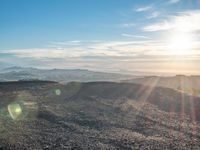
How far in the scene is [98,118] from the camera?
28203 millimetres

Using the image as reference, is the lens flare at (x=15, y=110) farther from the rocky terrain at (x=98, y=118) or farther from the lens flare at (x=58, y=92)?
the lens flare at (x=58, y=92)

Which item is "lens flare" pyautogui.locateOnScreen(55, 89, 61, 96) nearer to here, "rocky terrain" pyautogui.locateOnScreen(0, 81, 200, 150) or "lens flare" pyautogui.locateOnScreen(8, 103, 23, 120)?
"rocky terrain" pyautogui.locateOnScreen(0, 81, 200, 150)

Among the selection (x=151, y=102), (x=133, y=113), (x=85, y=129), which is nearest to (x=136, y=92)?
(x=151, y=102)

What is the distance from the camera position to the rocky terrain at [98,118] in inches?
838

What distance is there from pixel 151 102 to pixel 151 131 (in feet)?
44.4

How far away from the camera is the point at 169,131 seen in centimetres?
2544

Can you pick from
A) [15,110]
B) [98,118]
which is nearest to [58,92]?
[15,110]

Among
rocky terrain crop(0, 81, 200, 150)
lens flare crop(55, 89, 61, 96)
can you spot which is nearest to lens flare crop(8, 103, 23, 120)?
rocky terrain crop(0, 81, 200, 150)

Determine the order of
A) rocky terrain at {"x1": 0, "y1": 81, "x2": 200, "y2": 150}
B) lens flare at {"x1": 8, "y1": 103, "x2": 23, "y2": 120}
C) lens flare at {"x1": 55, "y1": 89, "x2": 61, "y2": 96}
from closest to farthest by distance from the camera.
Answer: rocky terrain at {"x1": 0, "y1": 81, "x2": 200, "y2": 150}
lens flare at {"x1": 8, "y1": 103, "x2": 23, "y2": 120}
lens flare at {"x1": 55, "y1": 89, "x2": 61, "y2": 96}

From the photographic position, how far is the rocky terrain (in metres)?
21.3

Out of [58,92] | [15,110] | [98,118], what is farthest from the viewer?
[58,92]

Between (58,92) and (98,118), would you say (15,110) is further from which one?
(58,92)

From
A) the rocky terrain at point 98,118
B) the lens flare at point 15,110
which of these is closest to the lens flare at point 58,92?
the rocky terrain at point 98,118

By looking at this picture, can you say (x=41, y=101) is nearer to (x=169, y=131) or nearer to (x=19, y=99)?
(x=19, y=99)
